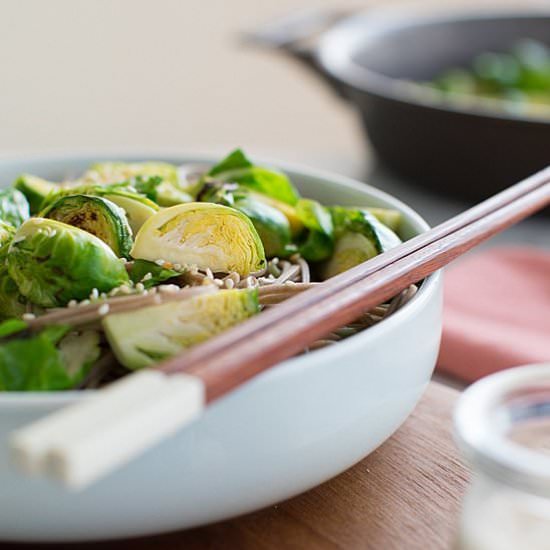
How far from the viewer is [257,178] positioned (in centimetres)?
142

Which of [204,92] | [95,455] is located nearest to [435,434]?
A: [95,455]

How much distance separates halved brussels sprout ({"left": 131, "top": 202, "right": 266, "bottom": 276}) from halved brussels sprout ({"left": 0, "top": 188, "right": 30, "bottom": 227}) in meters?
0.23

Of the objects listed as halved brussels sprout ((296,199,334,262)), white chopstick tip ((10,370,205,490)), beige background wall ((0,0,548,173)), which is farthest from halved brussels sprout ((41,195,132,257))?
beige background wall ((0,0,548,173))

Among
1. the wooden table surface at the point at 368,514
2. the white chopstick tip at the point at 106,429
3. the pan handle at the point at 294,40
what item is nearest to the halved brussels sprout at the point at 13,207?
the wooden table surface at the point at 368,514

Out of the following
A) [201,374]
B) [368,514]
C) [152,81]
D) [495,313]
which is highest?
[201,374]

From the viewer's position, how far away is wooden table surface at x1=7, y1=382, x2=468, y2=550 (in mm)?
988

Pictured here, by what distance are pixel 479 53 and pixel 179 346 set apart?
243cm

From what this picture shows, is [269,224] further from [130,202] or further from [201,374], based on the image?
[201,374]

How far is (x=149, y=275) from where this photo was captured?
111 cm

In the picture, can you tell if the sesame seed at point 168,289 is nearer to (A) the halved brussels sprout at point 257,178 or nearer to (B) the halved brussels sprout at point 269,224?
(B) the halved brussels sprout at point 269,224

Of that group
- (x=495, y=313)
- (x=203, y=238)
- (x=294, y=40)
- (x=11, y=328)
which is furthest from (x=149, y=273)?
(x=294, y=40)

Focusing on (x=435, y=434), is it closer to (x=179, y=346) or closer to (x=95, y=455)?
(x=179, y=346)

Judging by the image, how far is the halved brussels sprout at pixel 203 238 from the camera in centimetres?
113

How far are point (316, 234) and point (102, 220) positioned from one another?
1.01 ft
